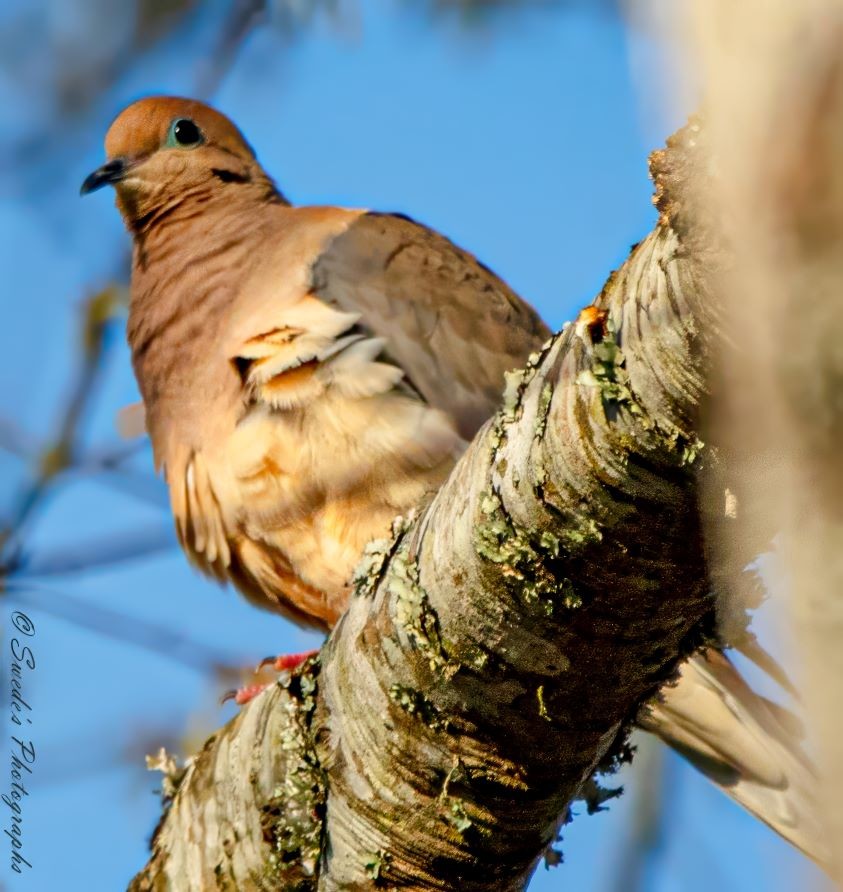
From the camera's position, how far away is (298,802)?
90.0 inches

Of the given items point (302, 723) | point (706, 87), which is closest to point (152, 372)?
point (302, 723)

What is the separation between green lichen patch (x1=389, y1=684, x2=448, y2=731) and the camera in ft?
6.56

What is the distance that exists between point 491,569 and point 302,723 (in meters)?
0.68

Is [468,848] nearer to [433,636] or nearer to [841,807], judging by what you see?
[433,636]

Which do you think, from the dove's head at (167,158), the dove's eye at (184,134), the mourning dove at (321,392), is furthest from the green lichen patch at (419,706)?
the dove's eye at (184,134)

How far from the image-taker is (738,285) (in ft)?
1.90

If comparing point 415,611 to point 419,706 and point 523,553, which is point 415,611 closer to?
point 419,706

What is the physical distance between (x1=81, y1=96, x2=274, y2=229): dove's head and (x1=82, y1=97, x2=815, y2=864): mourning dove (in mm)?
72

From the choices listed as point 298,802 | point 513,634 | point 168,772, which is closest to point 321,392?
point 168,772

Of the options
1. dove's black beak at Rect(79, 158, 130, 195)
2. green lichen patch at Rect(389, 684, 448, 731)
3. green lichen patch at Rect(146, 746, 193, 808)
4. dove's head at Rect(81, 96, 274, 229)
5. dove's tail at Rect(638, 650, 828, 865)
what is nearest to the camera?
green lichen patch at Rect(389, 684, 448, 731)

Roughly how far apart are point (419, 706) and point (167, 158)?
2.69 meters

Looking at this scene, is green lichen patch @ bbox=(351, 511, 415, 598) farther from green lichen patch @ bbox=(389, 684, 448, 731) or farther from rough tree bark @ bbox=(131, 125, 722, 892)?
green lichen patch @ bbox=(389, 684, 448, 731)

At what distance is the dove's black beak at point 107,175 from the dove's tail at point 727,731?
2.39m

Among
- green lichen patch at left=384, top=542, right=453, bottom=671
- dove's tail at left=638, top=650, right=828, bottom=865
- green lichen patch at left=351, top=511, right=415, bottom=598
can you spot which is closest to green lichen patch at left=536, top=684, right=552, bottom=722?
green lichen patch at left=384, top=542, right=453, bottom=671
